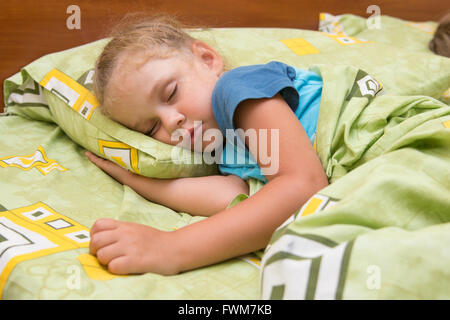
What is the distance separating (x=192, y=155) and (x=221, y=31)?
0.49m

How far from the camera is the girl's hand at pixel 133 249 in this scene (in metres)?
0.63

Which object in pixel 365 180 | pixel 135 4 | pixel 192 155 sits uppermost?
pixel 135 4

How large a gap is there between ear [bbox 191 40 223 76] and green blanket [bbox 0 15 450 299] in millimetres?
162

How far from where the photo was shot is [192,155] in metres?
0.92

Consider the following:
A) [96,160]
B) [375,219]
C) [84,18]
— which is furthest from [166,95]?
[84,18]

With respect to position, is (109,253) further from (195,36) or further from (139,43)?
(195,36)

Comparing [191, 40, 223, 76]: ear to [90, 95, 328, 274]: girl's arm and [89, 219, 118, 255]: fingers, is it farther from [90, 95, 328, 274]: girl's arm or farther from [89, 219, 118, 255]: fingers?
[89, 219, 118, 255]: fingers

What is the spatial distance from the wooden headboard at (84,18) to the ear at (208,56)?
1.49ft

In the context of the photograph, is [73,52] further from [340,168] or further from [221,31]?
[340,168]

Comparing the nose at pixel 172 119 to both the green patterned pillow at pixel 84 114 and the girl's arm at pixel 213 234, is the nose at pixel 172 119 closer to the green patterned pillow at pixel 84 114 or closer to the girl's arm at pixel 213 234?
the green patterned pillow at pixel 84 114

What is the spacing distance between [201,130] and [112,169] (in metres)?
0.25

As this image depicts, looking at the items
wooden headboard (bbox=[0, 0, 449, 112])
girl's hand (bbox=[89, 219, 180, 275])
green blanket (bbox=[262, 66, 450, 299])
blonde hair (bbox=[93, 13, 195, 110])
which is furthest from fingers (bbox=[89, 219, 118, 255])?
wooden headboard (bbox=[0, 0, 449, 112])

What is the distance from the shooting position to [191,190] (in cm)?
Result: 90
